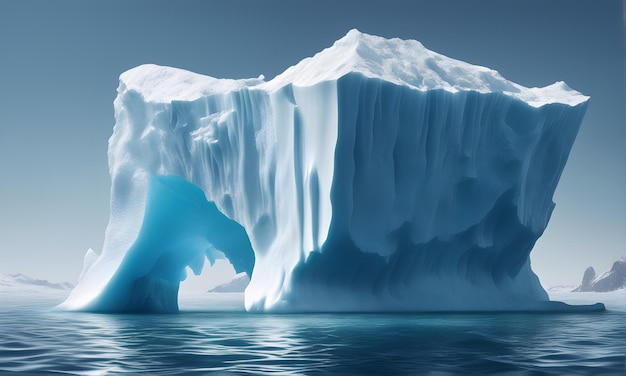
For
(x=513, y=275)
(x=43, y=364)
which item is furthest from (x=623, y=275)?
(x=43, y=364)

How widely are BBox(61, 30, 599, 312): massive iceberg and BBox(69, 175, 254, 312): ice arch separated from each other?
0.04m

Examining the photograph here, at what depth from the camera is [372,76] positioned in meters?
13.6

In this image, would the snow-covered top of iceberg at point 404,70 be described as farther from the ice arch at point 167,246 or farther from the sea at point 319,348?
the sea at point 319,348

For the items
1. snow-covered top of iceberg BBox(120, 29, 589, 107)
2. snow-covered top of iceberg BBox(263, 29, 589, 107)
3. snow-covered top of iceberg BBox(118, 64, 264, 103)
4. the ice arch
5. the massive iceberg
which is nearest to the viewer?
the massive iceberg

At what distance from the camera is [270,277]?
1426 centimetres

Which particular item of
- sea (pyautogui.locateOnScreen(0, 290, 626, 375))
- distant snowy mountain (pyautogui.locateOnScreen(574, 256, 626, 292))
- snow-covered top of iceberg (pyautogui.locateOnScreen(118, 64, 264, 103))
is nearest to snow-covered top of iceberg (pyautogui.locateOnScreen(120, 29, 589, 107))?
snow-covered top of iceberg (pyautogui.locateOnScreen(118, 64, 264, 103))

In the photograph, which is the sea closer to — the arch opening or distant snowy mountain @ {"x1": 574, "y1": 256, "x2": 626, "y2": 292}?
the arch opening

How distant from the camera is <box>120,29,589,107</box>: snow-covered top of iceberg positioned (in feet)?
47.2

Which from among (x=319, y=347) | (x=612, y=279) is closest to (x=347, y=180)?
(x=319, y=347)

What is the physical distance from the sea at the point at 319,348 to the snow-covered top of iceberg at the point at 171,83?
6.05 meters

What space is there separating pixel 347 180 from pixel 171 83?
19.1 feet

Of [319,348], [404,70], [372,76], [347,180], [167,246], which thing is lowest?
[319,348]

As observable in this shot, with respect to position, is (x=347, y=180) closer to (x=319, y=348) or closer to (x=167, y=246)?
(x=167, y=246)

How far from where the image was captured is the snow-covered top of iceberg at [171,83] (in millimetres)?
15884
